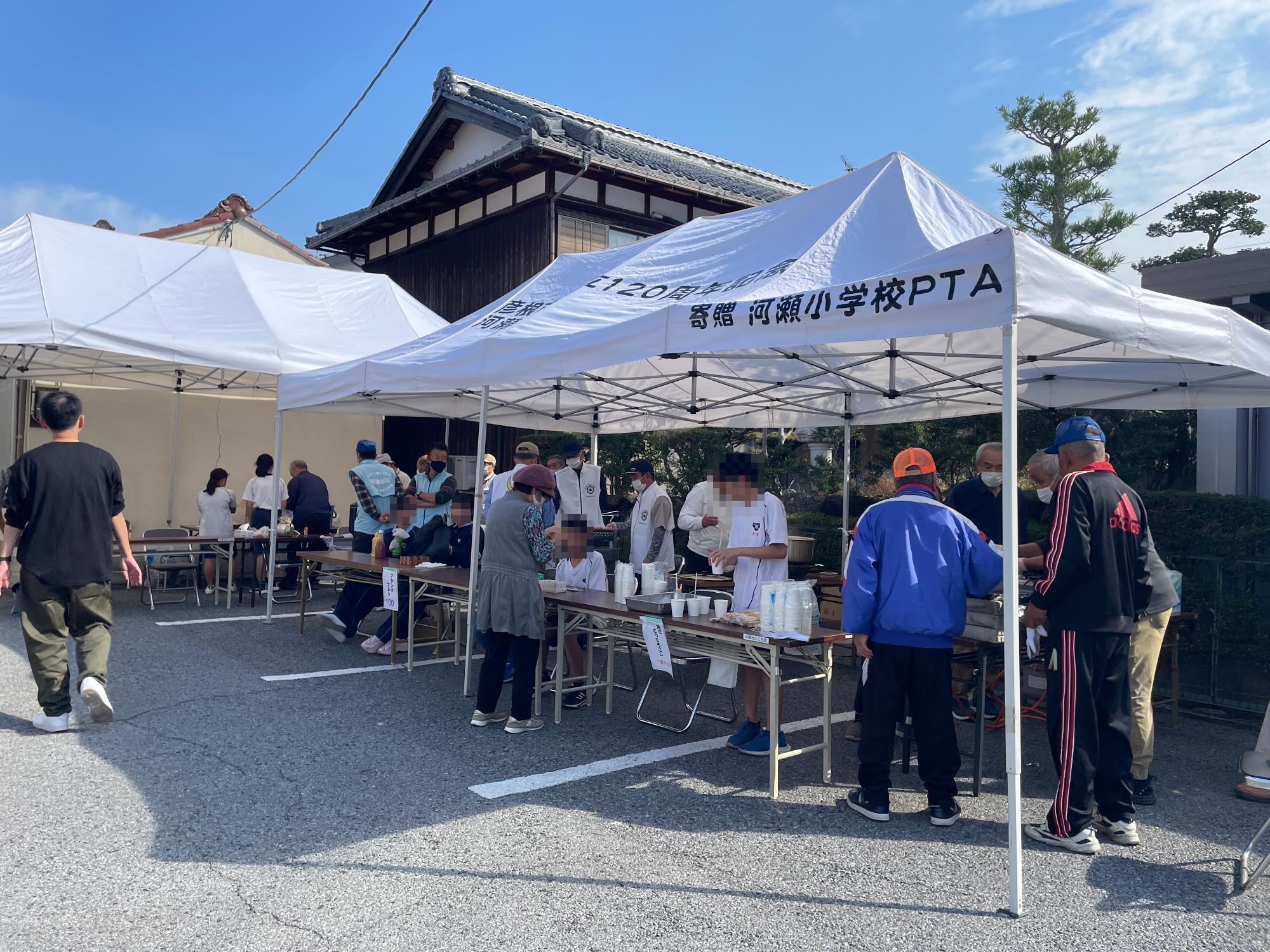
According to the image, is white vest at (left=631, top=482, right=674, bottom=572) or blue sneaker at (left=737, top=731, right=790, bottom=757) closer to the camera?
blue sneaker at (left=737, top=731, right=790, bottom=757)

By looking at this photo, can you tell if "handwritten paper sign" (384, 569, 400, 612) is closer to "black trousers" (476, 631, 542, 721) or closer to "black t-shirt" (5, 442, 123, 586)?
"black trousers" (476, 631, 542, 721)

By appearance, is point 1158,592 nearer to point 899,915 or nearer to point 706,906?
point 899,915

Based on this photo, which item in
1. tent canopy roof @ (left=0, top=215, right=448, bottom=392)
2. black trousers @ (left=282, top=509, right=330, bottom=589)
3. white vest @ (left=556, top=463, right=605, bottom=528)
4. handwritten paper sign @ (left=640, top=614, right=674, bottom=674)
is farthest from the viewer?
black trousers @ (left=282, top=509, right=330, bottom=589)

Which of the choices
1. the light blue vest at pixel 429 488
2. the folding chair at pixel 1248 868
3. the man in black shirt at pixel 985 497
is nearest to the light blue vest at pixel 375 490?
the light blue vest at pixel 429 488

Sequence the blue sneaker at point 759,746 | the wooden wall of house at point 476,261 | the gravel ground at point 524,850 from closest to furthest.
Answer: the gravel ground at point 524,850 < the blue sneaker at point 759,746 < the wooden wall of house at point 476,261

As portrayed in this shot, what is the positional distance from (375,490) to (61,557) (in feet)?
11.6

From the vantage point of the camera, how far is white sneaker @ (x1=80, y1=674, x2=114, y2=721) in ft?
17.3

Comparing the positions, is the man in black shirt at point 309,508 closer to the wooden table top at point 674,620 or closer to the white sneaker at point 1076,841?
the wooden table top at point 674,620

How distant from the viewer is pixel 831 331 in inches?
155

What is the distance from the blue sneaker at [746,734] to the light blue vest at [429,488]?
366cm

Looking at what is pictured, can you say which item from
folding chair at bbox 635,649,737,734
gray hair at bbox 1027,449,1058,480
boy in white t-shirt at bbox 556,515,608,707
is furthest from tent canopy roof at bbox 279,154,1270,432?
folding chair at bbox 635,649,737,734

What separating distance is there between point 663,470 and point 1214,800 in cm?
884

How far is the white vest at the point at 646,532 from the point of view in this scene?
785cm

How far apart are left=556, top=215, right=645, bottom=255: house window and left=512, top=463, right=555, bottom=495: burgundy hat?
28.7 ft
